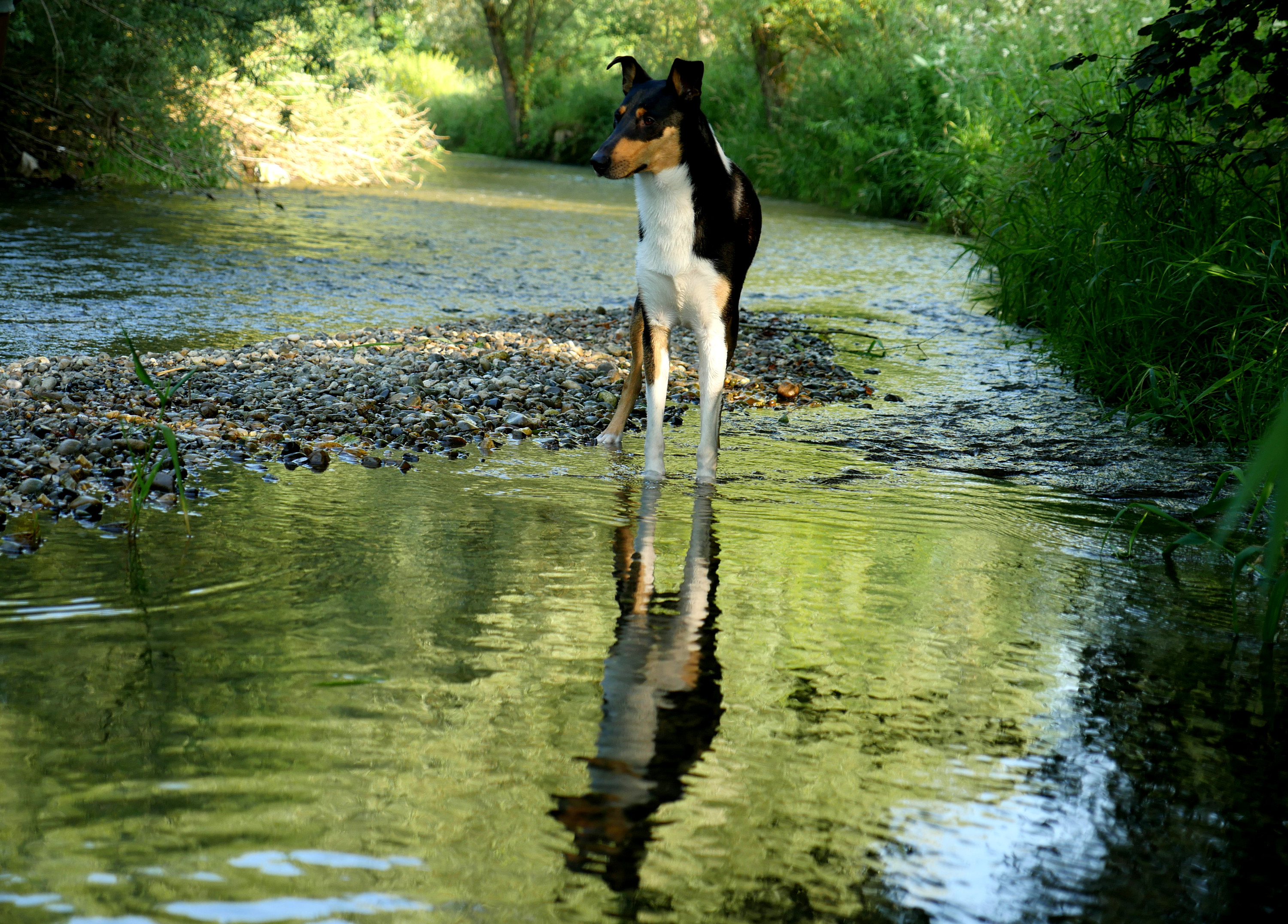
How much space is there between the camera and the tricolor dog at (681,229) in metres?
4.16

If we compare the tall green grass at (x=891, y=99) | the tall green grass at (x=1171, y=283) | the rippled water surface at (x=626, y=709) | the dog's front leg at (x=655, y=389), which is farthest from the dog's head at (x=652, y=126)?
the tall green grass at (x=891, y=99)

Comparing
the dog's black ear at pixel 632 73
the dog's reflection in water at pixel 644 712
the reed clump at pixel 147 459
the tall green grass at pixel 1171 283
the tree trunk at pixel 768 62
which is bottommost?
the dog's reflection in water at pixel 644 712

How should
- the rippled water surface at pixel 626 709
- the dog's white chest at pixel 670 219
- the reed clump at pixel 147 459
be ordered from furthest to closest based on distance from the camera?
the dog's white chest at pixel 670 219 → the reed clump at pixel 147 459 → the rippled water surface at pixel 626 709

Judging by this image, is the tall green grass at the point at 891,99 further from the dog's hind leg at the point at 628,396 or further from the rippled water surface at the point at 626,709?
the rippled water surface at the point at 626,709

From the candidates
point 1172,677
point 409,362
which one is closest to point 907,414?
point 409,362

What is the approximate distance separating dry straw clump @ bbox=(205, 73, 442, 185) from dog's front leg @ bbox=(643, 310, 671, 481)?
11.2 meters

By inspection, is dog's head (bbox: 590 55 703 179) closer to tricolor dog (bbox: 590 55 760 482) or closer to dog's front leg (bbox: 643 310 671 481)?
tricolor dog (bbox: 590 55 760 482)

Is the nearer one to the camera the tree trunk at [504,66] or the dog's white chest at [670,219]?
the dog's white chest at [670,219]

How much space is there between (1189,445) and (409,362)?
3649 mm

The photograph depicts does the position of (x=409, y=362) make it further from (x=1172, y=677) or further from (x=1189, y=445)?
(x=1172, y=677)

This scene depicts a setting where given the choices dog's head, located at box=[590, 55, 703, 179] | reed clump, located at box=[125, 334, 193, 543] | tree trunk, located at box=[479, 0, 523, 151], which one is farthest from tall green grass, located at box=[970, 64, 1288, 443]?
tree trunk, located at box=[479, 0, 523, 151]

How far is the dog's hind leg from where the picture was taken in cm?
495

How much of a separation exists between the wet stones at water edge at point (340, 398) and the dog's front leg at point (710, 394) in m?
0.77

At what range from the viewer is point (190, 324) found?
7320 mm
